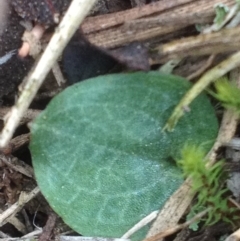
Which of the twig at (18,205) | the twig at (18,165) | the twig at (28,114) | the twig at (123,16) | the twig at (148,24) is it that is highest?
the twig at (123,16)

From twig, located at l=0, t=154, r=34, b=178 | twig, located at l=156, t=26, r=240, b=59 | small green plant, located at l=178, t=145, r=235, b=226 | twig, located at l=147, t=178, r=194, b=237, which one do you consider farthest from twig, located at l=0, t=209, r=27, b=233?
twig, located at l=156, t=26, r=240, b=59

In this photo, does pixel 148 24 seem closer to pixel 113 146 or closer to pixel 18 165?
pixel 113 146

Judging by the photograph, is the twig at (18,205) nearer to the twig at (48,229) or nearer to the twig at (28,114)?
the twig at (48,229)

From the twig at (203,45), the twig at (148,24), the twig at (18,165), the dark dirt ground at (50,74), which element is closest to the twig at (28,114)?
the dark dirt ground at (50,74)

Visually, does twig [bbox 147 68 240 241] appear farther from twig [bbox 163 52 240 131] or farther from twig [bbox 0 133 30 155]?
twig [bbox 0 133 30 155]

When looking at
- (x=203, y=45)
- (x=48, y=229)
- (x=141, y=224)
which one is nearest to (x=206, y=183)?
(x=141, y=224)
